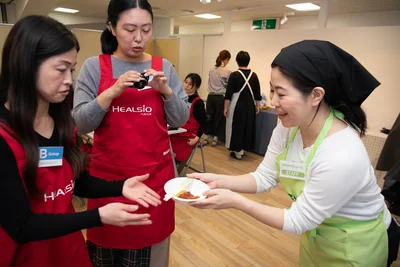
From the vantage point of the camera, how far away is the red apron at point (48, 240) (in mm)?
767

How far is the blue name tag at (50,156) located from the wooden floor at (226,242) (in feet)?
4.97

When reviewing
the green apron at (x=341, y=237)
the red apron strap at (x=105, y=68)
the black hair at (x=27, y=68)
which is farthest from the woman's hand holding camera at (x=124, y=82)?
the green apron at (x=341, y=237)

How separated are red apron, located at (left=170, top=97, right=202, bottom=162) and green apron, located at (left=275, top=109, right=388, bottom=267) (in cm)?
214

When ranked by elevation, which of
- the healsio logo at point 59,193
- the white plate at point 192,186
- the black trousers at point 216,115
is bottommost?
the black trousers at point 216,115

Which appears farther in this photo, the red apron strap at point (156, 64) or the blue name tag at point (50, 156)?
the red apron strap at point (156, 64)

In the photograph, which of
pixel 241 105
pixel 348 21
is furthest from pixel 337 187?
pixel 348 21

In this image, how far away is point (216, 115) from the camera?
203 inches

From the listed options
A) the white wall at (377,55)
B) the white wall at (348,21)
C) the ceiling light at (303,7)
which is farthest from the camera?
the ceiling light at (303,7)

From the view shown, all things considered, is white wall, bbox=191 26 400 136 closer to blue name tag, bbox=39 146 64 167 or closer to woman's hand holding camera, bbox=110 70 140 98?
woman's hand holding camera, bbox=110 70 140 98

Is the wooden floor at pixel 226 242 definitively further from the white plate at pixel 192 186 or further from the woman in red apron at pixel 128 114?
the white plate at pixel 192 186

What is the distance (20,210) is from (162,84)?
2.19ft

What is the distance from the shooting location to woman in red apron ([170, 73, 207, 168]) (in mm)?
3172

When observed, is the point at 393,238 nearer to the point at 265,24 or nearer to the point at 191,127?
the point at 191,127

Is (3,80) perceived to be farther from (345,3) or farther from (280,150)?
(345,3)
